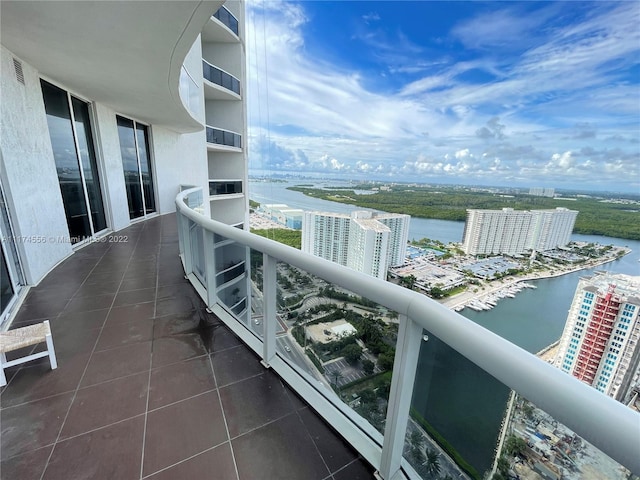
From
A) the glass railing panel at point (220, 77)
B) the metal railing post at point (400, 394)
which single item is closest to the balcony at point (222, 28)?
the glass railing panel at point (220, 77)

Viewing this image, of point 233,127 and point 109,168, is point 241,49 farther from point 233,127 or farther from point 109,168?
point 109,168

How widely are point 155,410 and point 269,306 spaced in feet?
3.42

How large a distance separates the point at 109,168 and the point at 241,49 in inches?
551

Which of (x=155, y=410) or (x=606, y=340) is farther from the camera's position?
(x=606, y=340)

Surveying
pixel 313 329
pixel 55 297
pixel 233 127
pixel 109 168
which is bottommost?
pixel 55 297

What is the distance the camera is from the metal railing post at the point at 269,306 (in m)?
2.11

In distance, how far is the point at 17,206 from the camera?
3.88m

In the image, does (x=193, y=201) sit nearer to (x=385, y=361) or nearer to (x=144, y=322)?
(x=144, y=322)

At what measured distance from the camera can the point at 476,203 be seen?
11.6 meters

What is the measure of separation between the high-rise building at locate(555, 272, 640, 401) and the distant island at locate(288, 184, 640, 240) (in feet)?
14.7

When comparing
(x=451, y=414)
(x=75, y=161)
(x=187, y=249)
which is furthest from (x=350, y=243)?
(x=75, y=161)

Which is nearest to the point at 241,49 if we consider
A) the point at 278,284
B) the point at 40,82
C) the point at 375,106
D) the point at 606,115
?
the point at 40,82

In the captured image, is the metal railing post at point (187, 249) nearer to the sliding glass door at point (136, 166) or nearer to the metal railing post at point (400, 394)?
the metal railing post at point (400, 394)

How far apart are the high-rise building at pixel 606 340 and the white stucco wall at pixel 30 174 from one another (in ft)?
24.1
